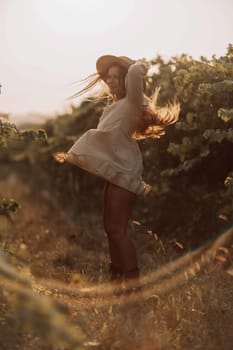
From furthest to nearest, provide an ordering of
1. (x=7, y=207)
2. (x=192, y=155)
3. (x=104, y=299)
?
1. (x=192, y=155)
2. (x=104, y=299)
3. (x=7, y=207)

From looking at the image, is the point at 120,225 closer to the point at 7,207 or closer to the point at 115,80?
the point at 7,207

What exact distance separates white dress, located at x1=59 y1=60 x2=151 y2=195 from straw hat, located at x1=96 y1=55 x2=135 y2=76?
0.16 m

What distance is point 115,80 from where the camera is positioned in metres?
5.21

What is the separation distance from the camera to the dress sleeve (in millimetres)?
4855

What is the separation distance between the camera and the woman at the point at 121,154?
16.2 feet

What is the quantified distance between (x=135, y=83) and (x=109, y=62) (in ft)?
1.61

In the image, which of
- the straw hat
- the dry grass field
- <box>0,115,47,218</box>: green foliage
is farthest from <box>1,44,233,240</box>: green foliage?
<box>0,115,47,218</box>: green foliage

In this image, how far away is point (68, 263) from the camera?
22.8 feet

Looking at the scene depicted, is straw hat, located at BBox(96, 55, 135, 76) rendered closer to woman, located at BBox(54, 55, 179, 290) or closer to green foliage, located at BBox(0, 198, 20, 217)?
woman, located at BBox(54, 55, 179, 290)

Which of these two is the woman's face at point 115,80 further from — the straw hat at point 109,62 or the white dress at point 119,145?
the white dress at point 119,145

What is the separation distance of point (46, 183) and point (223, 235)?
5.92m

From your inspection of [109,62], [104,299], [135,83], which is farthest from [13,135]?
[104,299]

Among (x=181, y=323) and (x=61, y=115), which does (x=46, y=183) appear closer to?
(x=61, y=115)

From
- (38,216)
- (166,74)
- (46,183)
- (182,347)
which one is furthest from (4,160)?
(182,347)
